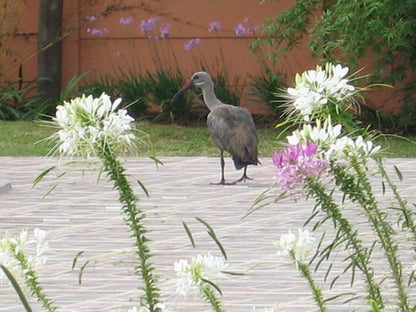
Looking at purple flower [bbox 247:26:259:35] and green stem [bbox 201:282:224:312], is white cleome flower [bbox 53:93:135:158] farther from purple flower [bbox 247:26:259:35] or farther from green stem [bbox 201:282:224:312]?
purple flower [bbox 247:26:259:35]

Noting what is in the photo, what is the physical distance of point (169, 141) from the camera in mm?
14523

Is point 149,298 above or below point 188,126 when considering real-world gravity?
below

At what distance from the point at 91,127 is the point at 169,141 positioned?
12.4 meters

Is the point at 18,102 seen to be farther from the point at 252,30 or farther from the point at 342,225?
the point at 342,225

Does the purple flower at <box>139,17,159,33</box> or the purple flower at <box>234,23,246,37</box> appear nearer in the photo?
the purple flower at <box>234,23,246,37</box>

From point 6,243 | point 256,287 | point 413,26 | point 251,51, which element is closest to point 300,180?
point 6,243

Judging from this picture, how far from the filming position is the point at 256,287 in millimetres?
6238

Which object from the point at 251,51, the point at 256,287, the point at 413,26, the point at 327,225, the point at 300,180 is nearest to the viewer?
the point at 300,180

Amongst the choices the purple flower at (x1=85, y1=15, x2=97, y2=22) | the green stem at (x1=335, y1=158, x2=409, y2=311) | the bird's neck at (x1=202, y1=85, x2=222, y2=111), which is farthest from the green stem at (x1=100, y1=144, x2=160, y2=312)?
the purple flower at (x1=85, y1=15, x2=97, y2=22)

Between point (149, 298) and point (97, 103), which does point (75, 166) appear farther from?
point (149, 298)

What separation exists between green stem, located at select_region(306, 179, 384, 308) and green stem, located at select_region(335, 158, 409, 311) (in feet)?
0.14

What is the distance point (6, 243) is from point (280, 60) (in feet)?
46.3

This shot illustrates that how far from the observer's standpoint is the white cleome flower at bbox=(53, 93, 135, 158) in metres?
2.17

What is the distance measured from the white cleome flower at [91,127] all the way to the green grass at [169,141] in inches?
414
